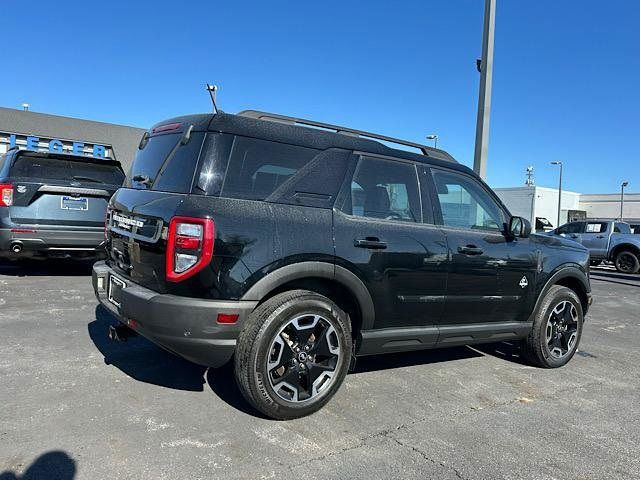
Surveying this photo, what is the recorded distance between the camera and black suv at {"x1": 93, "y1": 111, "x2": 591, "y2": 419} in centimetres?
302

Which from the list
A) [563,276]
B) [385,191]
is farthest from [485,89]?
[385,191]

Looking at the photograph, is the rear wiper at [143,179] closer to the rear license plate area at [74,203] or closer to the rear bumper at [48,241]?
the rear bumper at [48,241]

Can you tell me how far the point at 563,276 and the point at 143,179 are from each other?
157 inches

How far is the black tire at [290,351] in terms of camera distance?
312 centimetres

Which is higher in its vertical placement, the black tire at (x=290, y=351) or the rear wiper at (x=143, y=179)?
the rear wiper at (x=143, y=179)

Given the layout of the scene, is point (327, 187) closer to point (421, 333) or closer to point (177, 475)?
point (421, 333)

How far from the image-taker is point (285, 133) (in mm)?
3500

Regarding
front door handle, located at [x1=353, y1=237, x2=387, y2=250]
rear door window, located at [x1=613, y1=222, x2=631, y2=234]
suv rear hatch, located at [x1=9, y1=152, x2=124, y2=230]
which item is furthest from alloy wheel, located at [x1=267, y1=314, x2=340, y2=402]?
rear door window, located at [x1=613, y1=222, x2=631, y2=234]

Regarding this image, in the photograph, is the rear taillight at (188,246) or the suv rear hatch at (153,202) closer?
the rear taillight at (188,246)

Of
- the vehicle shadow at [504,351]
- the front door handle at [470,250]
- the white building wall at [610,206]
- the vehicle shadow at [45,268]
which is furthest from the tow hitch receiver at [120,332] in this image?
the white building wall at [610,206]

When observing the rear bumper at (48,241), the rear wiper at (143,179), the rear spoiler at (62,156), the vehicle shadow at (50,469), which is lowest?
the vehicle shadow at (50,469)

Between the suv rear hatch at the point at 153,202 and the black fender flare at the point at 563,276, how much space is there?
3.43m

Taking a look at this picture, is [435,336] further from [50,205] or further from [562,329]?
[50,205]

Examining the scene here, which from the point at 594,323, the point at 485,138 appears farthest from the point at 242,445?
the point at 485,138
